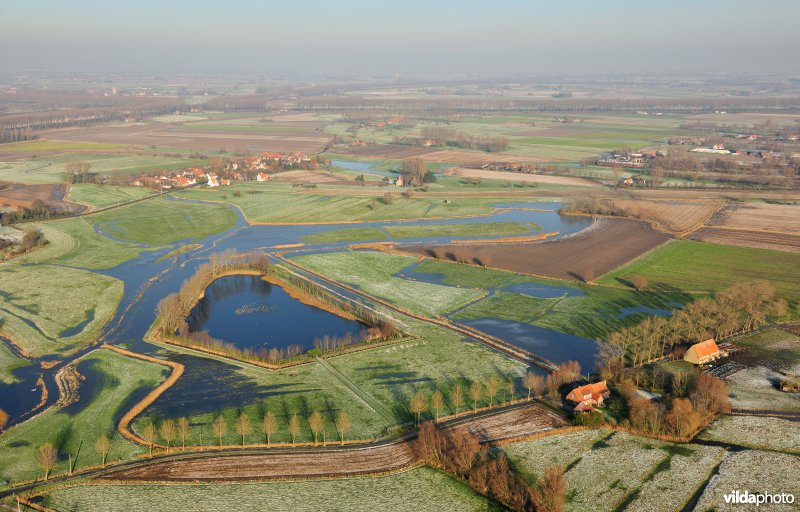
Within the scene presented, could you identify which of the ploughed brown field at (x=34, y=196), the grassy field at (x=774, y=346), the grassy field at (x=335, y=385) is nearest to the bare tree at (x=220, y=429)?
the grassy field at (x=335, y=385)

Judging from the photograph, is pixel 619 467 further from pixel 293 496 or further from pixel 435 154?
pixel 435 154

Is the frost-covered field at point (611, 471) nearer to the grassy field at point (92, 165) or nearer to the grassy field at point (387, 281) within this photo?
the grassy field at point (387, 281)

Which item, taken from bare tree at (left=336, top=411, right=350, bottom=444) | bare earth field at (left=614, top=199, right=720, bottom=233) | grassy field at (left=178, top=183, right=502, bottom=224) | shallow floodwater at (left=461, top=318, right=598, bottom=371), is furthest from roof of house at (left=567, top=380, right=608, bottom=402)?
grassy field at (left=178, top=183, right=502, bottom=224)

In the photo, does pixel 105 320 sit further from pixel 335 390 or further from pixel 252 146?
pixel 252 146

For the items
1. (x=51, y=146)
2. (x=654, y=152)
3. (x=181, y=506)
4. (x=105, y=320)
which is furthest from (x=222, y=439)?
(x=51, y=146)

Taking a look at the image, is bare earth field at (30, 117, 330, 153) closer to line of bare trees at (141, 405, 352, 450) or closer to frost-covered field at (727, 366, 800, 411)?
line of bare trees at (141, 405, 352, 450)

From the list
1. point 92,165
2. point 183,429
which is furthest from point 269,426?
point 92,165
